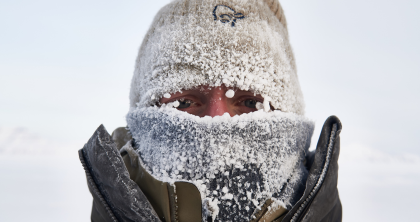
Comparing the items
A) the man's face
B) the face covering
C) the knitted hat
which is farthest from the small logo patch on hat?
the face covering

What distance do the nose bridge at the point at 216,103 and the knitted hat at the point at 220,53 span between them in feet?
0.14

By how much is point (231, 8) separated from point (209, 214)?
0.93m

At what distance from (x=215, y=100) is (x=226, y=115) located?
13 centimetres

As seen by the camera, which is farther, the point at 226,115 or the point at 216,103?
the point at 216,103

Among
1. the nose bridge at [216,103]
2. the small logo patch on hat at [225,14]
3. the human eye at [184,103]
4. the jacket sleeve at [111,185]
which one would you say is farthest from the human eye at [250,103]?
the jacket sleeve at [111,185]

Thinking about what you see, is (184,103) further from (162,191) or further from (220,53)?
(162,191)

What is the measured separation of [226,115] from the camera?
3.41ft

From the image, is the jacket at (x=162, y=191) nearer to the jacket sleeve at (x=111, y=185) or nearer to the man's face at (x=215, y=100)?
the jacket sleeve at (x=111, y=185)

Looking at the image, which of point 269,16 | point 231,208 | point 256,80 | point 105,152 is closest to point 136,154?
point 105,152

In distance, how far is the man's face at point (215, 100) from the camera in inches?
45.0

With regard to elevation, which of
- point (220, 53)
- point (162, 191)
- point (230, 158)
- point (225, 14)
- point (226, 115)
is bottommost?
point (162, 191)

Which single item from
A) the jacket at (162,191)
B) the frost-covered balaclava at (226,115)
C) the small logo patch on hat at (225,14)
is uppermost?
the small logo patch on hat at (225,14)

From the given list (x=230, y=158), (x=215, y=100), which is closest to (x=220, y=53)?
(x=215, y=100)

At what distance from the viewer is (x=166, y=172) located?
1.06m
